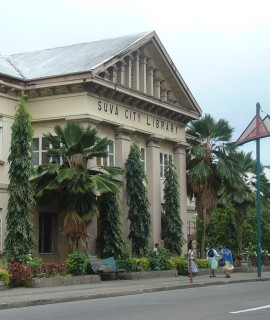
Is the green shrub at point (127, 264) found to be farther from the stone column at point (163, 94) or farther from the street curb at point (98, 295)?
the stone column at point (163, 94)

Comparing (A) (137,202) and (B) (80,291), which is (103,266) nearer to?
(A) (137,202)

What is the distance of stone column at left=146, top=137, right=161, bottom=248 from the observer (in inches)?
1313

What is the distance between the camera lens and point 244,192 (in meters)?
39.3

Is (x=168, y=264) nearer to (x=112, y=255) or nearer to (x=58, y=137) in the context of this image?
(x=112, y=255)

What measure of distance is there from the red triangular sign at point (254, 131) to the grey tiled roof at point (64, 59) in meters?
6.87

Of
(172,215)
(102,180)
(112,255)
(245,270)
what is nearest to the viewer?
(102,180)

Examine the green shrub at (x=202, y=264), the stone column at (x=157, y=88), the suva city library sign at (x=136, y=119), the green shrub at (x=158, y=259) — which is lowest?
the green shrub at (x=202, y=264)

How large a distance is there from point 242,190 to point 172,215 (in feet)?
23.9

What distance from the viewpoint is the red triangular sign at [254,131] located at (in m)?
31.1

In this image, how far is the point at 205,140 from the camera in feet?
126

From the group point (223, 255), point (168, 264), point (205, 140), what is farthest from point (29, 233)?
point (205, 140)

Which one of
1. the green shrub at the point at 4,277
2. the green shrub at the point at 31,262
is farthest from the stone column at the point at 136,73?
the green shrub at the point at 4,277

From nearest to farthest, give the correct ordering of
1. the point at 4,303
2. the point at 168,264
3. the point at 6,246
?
the point at 4,303
the point at 6,246
the point at 168,264

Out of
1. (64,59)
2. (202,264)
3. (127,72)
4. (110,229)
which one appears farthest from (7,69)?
(202,264)
